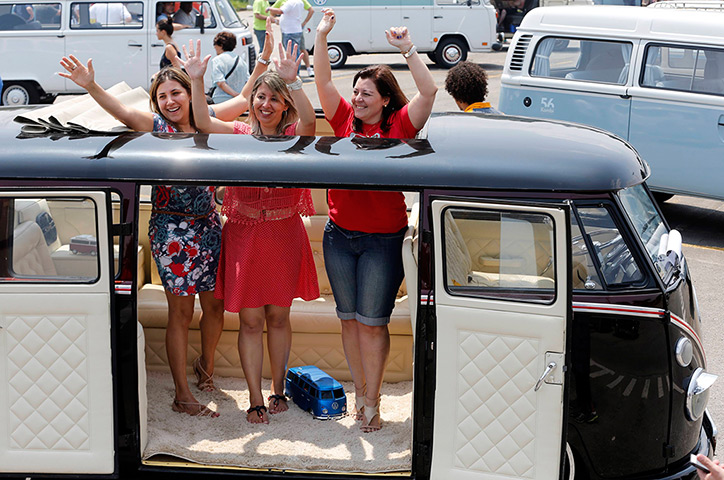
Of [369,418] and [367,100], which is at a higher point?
[367,100]

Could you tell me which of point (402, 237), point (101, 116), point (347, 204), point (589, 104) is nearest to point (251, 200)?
point (347, 204)

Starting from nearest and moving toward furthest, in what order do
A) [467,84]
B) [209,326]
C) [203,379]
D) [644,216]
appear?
[644,216]
[209,326]
[203,379]
[467,84]

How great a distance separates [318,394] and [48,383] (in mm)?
1500

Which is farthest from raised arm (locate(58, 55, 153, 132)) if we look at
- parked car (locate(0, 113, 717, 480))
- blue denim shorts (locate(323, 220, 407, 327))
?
blue denim shorts (locate(323, 220, 407, 327))

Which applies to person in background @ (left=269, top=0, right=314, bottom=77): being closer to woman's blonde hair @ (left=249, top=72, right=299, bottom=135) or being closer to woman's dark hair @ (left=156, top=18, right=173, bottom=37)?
woman's dark hair @ (left=156, top=18, right=173, bottom=37)

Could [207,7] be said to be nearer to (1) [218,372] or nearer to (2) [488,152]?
(1) [218,372]

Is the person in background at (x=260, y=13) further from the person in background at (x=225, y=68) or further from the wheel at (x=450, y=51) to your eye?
the person in background at (x=225, y=68)

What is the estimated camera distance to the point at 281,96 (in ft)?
15.3

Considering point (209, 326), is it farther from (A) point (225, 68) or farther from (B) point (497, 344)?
(A) point (225, 68)

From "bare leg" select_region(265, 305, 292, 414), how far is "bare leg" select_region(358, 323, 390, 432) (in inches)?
20.1

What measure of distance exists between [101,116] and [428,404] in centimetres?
276

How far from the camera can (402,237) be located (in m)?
4.42

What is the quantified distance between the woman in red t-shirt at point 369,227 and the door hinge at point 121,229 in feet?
3.52

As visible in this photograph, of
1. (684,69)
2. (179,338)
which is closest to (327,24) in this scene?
(179,338)
